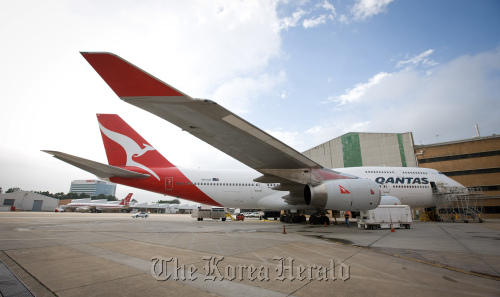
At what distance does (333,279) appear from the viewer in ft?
10.0

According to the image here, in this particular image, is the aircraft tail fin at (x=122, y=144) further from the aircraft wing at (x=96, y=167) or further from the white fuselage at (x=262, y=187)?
the white fuselage at (x=262, y=187)

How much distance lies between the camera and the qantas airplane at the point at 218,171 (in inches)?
220

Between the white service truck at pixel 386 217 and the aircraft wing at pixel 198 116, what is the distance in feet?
13.5

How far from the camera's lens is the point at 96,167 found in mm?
11445

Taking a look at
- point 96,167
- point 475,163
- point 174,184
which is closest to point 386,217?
point 174,184

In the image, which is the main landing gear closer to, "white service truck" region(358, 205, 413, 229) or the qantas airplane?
the qantas airplane

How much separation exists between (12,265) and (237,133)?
5.72 m

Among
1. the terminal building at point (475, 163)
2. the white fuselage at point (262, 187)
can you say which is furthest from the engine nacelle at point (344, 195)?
the terminal building at point (475, 163)

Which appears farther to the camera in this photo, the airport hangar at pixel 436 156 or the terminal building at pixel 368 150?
the terminal building at pixel 368 150

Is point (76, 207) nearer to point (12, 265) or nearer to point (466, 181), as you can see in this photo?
point (12, 265)

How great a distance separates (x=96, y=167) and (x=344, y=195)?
11938 mm

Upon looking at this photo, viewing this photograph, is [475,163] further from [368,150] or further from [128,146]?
[128,146]

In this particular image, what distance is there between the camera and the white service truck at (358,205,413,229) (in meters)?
11.2

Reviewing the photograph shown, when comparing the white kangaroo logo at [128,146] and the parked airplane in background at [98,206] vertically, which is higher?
the white kangaroo logo at [128,146]
